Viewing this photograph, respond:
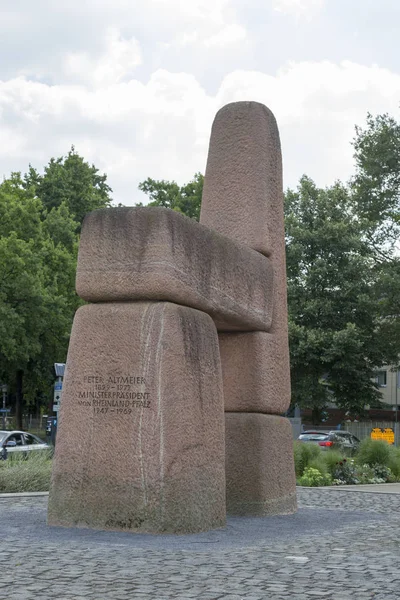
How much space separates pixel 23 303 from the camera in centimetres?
3838

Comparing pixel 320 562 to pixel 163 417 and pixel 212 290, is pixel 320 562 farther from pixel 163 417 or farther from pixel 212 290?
pixel 212 290

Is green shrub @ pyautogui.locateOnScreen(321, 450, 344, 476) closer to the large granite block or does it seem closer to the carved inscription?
the large granite block

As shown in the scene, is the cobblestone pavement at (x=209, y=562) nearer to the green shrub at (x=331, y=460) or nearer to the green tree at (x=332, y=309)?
the green shrub at (x=331, y=460)

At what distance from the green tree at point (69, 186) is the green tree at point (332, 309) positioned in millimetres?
10691

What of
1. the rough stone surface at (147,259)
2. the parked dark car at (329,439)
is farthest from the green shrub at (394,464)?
the rough stone surface at (147,259)

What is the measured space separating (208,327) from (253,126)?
372cm

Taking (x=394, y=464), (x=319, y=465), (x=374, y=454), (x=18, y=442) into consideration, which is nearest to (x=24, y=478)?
(x=319, y=465)

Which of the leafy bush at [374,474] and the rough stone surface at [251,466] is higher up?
the rough stone surface at [251,466]

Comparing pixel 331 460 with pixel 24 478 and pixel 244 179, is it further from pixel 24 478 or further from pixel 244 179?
pixel 244 179

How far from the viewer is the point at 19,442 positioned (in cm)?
2397

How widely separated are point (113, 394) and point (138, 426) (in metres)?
0.46

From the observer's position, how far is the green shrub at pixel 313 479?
18.8 metres

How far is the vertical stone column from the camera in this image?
12.2 metres

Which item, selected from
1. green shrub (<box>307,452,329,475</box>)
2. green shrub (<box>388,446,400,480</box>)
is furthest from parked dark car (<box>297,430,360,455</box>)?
green shrub (<box>307,452,329,475</box>)
